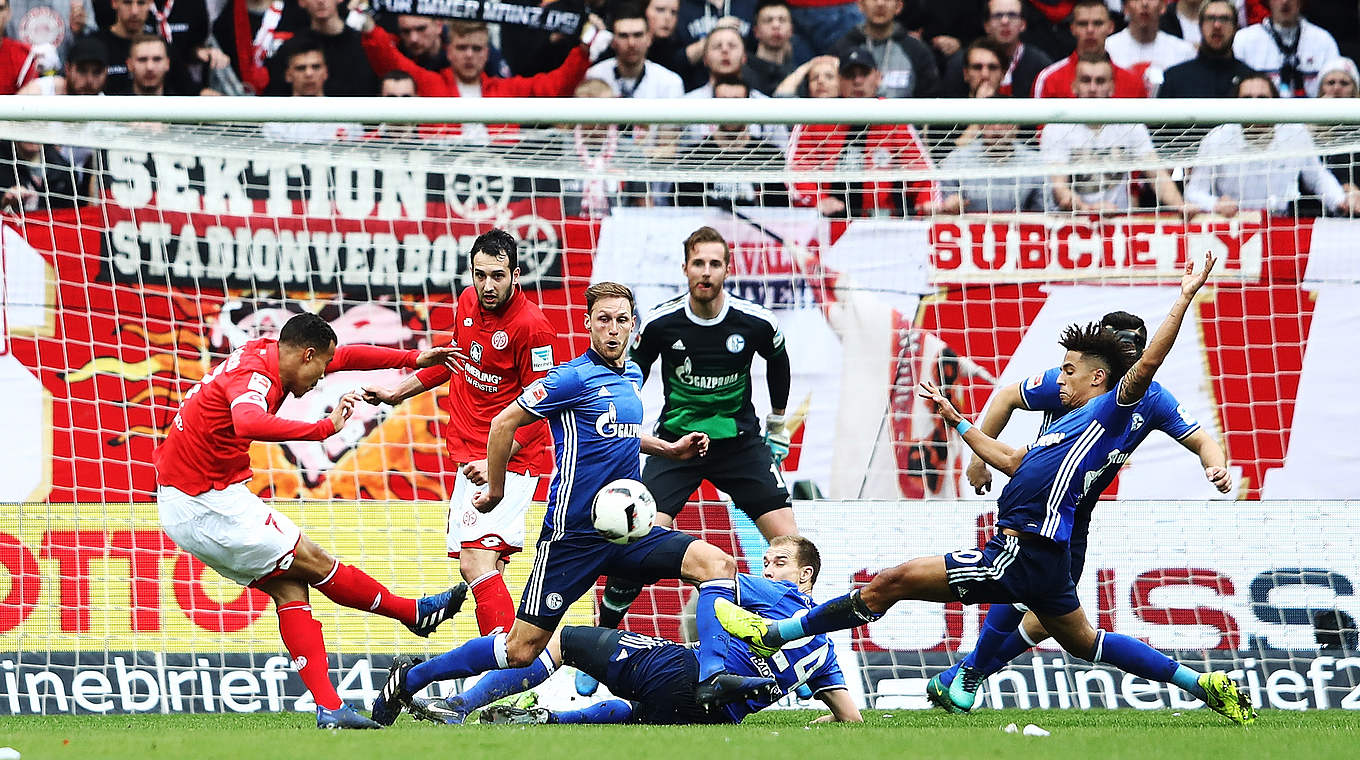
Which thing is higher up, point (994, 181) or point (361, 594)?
point (994, 181)

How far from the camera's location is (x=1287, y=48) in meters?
11.8

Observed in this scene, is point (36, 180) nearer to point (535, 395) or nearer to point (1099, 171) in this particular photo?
point (535, 395)

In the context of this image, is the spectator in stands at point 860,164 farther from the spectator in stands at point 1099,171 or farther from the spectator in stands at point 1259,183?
the spectator in stands at point 1259,183

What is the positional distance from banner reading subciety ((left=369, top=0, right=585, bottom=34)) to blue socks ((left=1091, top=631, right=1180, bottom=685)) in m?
6.71

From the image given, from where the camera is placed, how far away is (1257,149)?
30.1ft

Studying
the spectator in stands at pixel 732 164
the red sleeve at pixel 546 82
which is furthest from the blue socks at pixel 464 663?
the red sleeve at pixel 546 82

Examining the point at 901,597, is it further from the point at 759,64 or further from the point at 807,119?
the point at 759,64

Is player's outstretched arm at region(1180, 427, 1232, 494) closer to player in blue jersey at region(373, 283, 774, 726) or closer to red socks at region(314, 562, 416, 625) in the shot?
player in blue jersey at region(373, 283, 774, 726)

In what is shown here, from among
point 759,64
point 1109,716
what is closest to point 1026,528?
point 1109,716

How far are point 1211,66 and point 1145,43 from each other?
0.63 metres

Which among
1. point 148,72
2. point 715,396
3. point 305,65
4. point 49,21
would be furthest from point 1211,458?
point 49,21

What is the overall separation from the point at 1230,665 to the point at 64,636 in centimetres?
633

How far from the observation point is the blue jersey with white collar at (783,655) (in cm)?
670

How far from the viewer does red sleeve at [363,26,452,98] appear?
11258 millimetres
